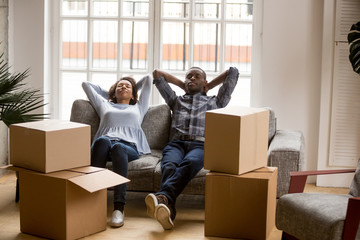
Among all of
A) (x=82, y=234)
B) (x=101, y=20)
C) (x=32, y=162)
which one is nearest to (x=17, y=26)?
(x=101, y=20)

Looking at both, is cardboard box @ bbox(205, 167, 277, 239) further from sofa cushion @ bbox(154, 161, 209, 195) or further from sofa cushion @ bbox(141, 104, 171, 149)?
sofa cushion @ bbox(141, 104, 171, 149)

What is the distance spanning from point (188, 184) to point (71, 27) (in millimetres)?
2096

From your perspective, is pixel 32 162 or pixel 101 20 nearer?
pixel 32 162

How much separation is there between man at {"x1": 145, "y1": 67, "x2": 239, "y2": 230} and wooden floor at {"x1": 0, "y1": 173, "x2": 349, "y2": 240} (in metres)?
0.11

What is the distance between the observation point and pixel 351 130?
200 inches

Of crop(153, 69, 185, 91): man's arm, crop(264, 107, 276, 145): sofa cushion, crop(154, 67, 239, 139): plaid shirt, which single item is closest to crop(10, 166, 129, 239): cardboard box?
crop(154, 67, 239, 139): plaid shirt

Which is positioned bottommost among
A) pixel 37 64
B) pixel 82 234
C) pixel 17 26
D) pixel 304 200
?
pixel 82 234

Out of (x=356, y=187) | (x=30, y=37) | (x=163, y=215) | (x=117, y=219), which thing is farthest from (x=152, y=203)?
(x=30, y=37)

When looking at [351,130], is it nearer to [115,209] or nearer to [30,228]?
[115,209]

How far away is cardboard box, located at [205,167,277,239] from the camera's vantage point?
367 cm

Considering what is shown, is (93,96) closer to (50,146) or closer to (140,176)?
(140,176)

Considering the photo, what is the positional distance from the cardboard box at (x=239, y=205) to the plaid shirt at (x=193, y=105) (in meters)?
0.88

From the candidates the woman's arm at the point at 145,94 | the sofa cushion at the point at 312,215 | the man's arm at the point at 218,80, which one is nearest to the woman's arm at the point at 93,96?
the woman's arm at the point at 145,94

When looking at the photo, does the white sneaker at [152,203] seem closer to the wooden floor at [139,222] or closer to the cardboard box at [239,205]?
the wooden floor at [139,222]
